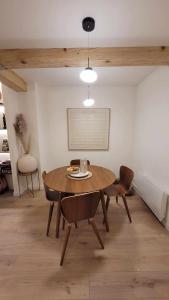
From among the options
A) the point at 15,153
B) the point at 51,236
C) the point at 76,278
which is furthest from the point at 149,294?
the point at 15,153

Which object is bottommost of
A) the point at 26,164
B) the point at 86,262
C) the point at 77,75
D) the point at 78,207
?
the point at 86,262

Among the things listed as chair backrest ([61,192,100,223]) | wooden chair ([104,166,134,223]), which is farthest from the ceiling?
wooden chair ([104,166,134,223])

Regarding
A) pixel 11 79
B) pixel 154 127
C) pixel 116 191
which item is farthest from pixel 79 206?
pixel 11 79

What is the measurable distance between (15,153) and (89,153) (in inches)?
61.6

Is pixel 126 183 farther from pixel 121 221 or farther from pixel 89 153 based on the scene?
pixel 89 153

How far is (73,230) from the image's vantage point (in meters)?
2.21

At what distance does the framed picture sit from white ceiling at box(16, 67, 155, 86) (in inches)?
23.0

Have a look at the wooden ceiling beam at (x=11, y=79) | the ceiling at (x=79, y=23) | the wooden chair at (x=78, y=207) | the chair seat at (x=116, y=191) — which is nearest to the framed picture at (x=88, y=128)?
the wooden ceiling beam at (x=11, y=79)

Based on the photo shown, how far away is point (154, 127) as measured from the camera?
2.56m

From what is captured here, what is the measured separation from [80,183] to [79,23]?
1.66 metres

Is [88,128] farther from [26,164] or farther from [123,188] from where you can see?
[123,188]

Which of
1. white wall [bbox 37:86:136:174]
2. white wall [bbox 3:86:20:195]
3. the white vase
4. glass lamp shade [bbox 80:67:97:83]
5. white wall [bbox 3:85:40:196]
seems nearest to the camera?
glass lamp shade [bbox 80:67:97:83]

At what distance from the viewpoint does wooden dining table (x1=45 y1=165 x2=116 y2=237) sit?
1863 mm

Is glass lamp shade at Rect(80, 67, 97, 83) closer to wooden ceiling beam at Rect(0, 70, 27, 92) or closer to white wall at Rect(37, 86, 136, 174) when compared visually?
wooden ceiling beam at Rect(0, 70, 27, 92)
